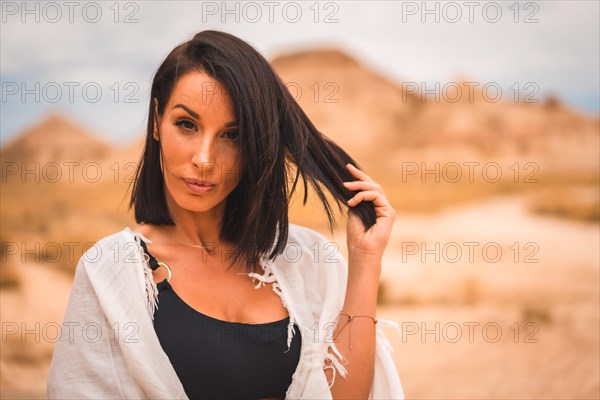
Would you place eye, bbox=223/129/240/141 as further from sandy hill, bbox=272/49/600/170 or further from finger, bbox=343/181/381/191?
sandy hill, bbox=272/49/600/170

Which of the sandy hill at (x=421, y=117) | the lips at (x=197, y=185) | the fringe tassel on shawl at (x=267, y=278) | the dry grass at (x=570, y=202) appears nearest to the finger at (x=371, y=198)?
the fringe tassel on shawl at (x=267, y=278)

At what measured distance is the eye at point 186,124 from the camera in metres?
1.71

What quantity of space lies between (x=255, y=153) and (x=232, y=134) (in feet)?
0.26

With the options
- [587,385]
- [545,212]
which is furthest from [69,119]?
[587,385]

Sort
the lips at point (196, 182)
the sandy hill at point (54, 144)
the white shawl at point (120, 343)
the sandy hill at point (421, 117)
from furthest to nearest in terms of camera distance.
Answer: the sandy hill at point (421, 117)
the sandy hill at point (54, 144)
the lips at point (196, 182)
the white shawl at point (120, 343)

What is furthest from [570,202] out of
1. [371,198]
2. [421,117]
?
[371,198]

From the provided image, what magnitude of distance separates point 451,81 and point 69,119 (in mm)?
5587

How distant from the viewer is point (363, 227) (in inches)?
76.5

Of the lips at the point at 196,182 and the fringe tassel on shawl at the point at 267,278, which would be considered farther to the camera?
the fringe tassel on shawl at the point at 267,278

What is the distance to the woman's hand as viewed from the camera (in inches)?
74.7

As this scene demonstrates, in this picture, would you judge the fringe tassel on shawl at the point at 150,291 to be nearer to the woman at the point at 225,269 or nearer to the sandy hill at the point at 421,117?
the woman at the point at 225,269

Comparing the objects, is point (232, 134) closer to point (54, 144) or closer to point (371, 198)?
point (371, 198)

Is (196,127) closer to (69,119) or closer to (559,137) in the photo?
(69,119)

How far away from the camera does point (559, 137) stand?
10.3 meters
